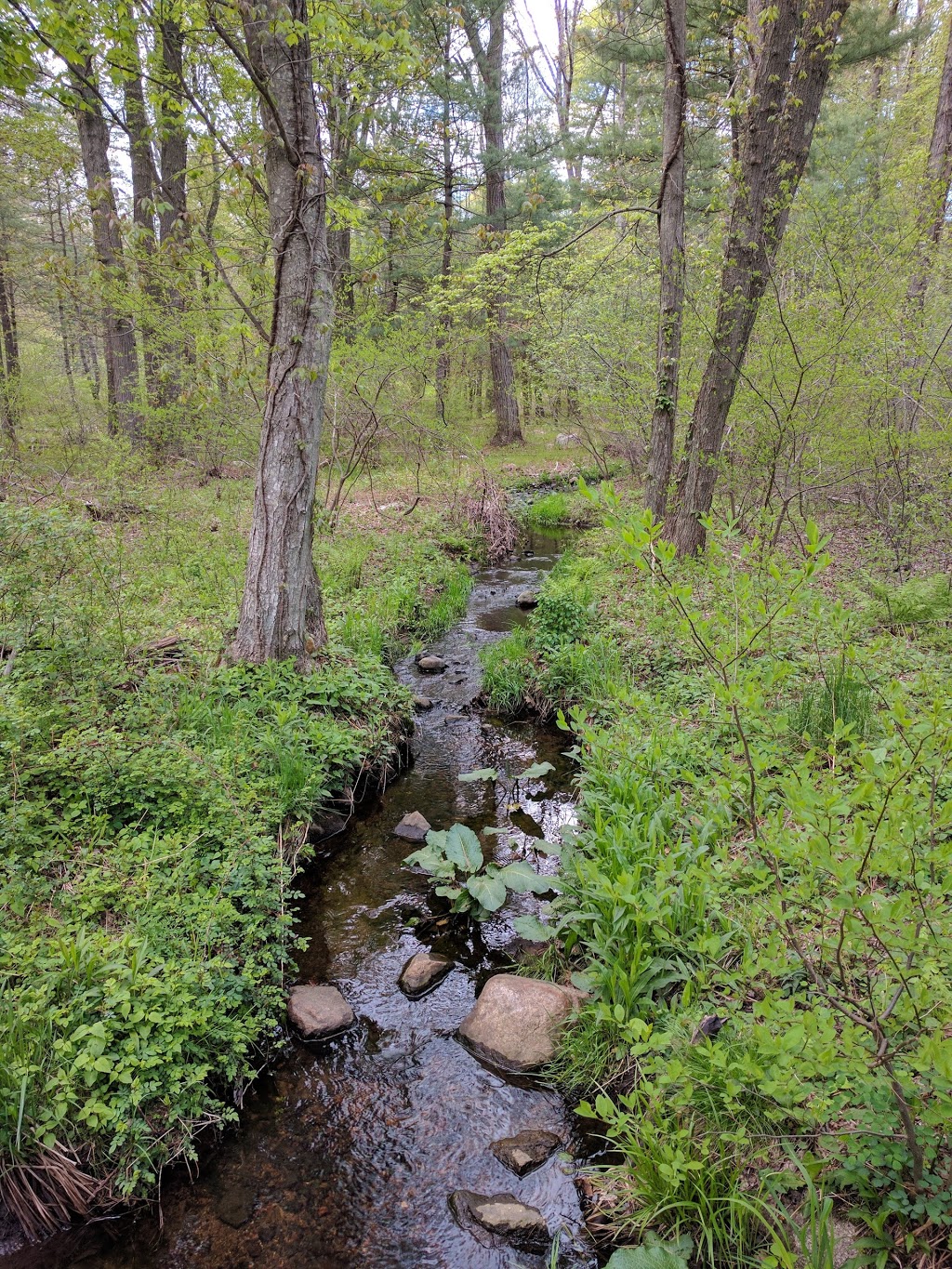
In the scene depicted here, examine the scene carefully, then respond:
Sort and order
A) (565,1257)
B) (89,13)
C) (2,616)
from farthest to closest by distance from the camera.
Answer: (2,616), (89,13), (565,1257)

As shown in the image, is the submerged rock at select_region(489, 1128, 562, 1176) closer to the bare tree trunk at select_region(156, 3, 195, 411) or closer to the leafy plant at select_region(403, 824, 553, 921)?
the leafy plant at select_region(403, 824, 553, 921)

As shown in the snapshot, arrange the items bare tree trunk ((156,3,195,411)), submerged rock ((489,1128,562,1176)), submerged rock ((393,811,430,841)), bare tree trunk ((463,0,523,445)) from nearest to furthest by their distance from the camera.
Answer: submerged rock ((489,1128,562,1176)) → bare tree trunk ((156,3,195,411)) → submerged rock ((393,811,430,841)) → bare tree trunk ((463,0,523,445))

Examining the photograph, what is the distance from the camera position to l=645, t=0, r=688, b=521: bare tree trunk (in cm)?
687

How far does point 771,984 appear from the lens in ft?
8.31

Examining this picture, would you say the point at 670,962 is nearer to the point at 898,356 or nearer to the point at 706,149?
the point at 898,356

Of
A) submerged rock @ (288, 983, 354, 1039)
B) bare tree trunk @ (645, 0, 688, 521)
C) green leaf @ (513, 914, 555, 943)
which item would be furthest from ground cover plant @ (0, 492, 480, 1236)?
bare tree trunk @ (645, 0, 688, 521)

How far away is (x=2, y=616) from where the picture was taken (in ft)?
13.5

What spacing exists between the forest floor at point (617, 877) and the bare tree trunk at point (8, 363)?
5340 mm

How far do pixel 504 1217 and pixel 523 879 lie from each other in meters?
1.67

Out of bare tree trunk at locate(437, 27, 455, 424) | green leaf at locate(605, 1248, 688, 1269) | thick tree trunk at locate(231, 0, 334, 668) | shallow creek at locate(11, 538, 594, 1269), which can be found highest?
bare tree trunk at locate(437, 27, 455, 424)

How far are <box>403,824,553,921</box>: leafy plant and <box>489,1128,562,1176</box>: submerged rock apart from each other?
1177 millimetres

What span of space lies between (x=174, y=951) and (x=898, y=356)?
8.03m

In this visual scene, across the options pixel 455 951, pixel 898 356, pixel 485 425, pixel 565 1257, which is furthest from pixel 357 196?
pixel 565 1257

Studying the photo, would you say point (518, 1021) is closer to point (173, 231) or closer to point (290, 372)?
point (290, 372)
